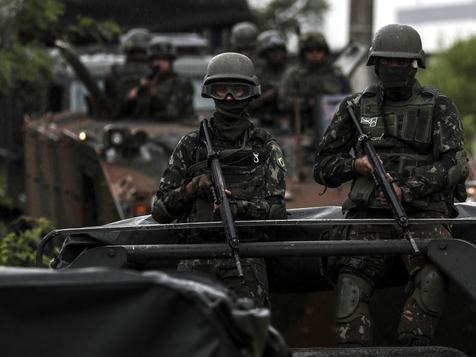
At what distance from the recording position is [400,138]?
7027mm

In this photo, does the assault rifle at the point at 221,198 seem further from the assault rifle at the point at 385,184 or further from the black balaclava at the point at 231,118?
the assault rifle at the point at 385,184

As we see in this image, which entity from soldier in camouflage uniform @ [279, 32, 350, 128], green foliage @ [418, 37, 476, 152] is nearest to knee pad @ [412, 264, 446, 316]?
soldier in camouflage uniform @ [279, 32, 350, 128]

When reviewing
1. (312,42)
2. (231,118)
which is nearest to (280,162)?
(231,118)

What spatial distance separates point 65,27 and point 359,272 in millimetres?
8696

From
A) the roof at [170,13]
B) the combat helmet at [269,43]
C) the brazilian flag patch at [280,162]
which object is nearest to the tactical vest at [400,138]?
the brazilian flag patch at [280,162]

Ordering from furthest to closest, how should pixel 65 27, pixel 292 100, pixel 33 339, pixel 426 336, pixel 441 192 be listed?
pixel 65 27 < pixel 292 100 < pixel 441 192 < pixel 426 336 < pixel 33 339

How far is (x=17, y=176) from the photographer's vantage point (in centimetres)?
1591

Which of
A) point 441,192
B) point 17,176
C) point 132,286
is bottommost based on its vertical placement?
point 17,176

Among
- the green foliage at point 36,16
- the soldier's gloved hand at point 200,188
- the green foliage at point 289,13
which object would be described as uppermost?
the soldier's gloved hand at point 200,188

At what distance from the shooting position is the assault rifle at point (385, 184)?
648cm

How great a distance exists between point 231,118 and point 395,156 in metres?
→ 0.76

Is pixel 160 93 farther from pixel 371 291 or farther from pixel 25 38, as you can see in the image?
pixel 371 291

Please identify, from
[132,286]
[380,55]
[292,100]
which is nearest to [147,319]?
[132,286]

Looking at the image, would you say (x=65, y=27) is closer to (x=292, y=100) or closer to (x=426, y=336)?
(x=292, y=100)
